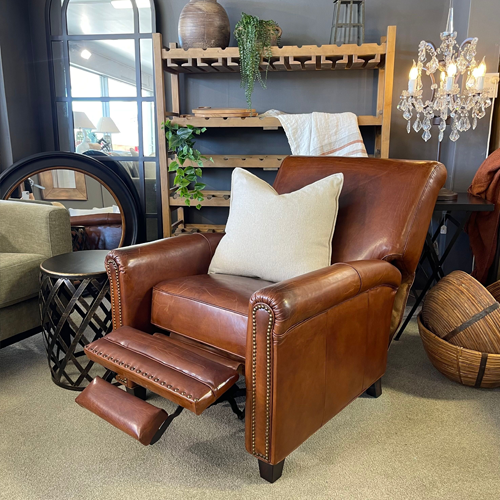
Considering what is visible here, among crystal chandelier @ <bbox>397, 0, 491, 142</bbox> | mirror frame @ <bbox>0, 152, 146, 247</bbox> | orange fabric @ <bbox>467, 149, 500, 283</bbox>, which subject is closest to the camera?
crystal chandelier @ <bbox>397, 0, 491, 142</bbox>

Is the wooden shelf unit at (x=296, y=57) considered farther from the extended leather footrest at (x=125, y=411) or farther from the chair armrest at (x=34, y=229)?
the extended leather footrest at (x=125, y=411)

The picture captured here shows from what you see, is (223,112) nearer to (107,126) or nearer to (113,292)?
(107,126)

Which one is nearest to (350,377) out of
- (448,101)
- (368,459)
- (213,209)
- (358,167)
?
(368,459)

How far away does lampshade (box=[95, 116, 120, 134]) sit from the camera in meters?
3.21

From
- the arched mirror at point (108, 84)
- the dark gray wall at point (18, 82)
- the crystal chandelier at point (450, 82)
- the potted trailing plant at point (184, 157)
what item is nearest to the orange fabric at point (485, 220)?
the crystal chandelier at point (450, 82)

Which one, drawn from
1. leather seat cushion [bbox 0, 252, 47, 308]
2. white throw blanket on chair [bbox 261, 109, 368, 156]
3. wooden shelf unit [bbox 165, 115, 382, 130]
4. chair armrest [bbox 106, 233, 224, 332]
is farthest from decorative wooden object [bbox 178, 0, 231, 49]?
leather seat cushion [bbox 0, 252, 47, 308]

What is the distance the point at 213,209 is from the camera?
318 cm

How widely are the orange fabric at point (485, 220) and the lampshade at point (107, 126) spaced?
2298mm

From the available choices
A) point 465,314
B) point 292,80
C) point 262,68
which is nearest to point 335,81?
point 292,80

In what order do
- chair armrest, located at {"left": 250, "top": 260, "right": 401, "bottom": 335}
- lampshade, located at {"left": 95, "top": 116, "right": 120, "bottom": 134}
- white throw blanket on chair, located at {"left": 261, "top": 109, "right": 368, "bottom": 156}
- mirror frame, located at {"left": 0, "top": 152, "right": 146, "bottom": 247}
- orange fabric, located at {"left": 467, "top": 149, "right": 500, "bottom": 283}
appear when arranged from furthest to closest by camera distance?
lampshade, located at {"left": 95, "top": 116, "right": 120, "bottom": 134} → mirror frame, located at {"left": 0, "top": 152, "right": 146, "bottom": 247} → white throw blanket on chair, located at {"left": 261, "top": 109, "right": 368, "bottom": 156} → orange fabric, located at {"left": 467, "top": 149, "right": 500, "bottom": 283} → chair armrest, located at {"left": 250, "top": 260, "right": 401, "bottom": 335}

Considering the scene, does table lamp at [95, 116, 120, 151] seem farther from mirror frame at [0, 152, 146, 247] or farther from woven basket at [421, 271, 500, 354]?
woven basket at [421, 271, 500, 354]

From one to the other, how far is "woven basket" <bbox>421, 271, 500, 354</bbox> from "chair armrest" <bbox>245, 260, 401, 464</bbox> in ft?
1.52

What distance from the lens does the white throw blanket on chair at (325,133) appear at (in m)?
2.62

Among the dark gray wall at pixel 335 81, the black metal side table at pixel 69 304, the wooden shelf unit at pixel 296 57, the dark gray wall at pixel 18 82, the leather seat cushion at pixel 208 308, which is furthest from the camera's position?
the dark gray wall at pixel 18 82
